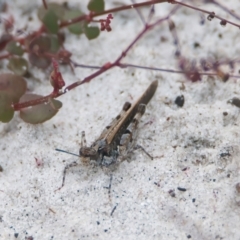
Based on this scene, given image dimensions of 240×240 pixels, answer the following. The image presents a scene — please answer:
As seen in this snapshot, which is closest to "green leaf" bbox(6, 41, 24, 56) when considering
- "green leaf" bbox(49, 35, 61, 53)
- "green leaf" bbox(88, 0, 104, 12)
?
"green leaf" bbox(49, 35, 61, 53)

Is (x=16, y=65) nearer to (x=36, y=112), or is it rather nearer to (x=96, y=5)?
(x=36, y=112)

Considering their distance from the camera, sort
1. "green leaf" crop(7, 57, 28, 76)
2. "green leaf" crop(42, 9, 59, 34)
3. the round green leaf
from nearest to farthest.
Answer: the round green leaf, "green leaf" crop(42, 9, 59, 34), "green leaf" crop(7, 57, 28, 76)

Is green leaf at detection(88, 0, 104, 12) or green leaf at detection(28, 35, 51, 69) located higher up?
green leaf at detection(88, 0, 104, 12)

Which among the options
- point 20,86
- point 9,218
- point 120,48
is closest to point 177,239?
point 9,218

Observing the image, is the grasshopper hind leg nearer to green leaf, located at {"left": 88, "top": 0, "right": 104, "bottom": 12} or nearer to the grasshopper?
the grasshopper

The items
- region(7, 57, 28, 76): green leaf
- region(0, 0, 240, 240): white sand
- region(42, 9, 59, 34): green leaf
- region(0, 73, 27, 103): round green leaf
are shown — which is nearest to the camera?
region(0, 0, 240, 240): white sand

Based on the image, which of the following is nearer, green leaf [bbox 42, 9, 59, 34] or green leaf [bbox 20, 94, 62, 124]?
green leaf [bbox 20, 94, 62, 124]

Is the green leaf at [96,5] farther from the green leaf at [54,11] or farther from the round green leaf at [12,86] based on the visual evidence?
the round green leaf at [12,86]
